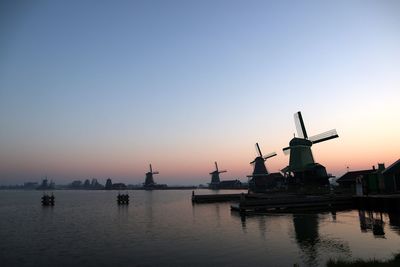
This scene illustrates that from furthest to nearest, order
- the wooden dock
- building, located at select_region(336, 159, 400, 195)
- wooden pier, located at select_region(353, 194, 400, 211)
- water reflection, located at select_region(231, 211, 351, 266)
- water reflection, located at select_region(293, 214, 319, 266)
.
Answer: the wooden dock → building, located at select_region(336, 159, 400, 195) → wooden pier, located at select_region(353, 194, 400, 211) → water reflection, located at select_region(231, 211, 351, 266) → water reflection, located at select_region(293, 214, 319, 266)

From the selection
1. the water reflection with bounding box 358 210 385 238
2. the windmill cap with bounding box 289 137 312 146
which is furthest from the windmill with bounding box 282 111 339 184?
the water reflection with bounding box 358 210 385 238

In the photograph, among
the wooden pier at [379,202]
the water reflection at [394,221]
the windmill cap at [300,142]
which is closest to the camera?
the water reflection at [394,221]

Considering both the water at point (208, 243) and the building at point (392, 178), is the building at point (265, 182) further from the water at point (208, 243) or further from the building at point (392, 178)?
the water at point (208, 243)

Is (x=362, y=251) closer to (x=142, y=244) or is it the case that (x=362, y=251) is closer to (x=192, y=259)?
(x=192, y=259)

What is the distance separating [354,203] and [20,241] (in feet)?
150

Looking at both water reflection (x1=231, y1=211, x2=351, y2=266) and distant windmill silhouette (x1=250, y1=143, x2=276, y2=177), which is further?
distant windmill silhouette (x1=250, y1=143, x2=276, y2=177)

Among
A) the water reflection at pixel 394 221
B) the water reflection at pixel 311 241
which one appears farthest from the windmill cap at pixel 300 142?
the water reflection at pixel 311 241

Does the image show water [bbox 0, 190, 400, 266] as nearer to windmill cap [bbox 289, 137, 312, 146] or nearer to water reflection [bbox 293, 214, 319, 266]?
water reflection [bbox 293, 214, 319, 266]

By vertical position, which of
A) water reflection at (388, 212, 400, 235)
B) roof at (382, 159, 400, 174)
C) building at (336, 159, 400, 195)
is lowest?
water reflection at (388, 212, 400, 235)

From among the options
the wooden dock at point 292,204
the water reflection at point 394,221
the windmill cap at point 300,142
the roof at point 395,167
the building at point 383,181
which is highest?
the windmill cap at point 300,142

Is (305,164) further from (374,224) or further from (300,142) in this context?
(374,224)

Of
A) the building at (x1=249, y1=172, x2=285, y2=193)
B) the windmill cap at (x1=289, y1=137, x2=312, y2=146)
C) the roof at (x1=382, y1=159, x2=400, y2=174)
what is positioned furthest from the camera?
the building at (x1=249, y1=172, x2=285, y2=193)

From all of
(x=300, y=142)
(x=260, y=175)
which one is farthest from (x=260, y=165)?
(x=300, y=142)

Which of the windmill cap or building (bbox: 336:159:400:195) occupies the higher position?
the windmill cap
